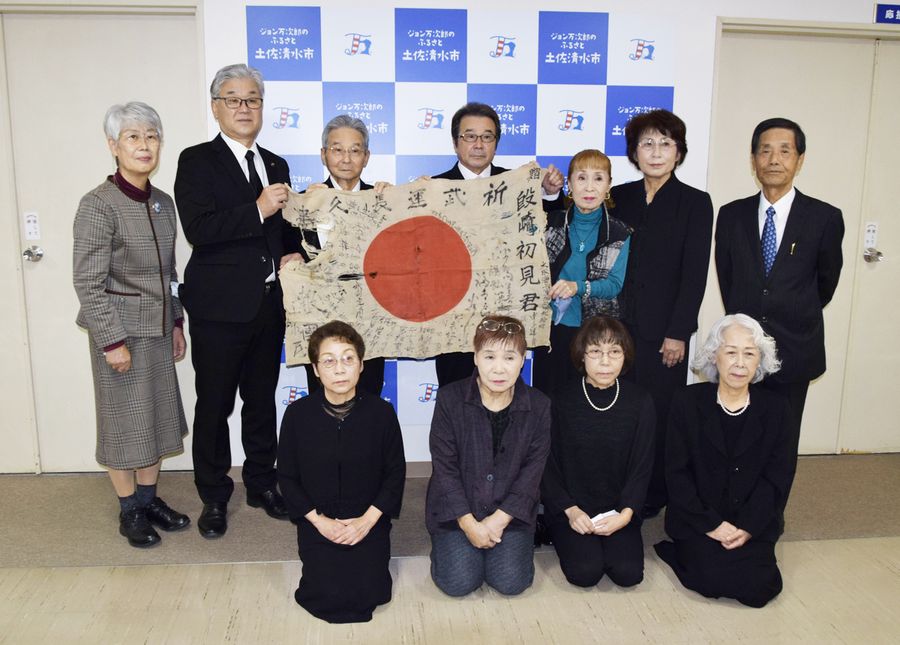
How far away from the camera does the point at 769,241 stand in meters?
2.83

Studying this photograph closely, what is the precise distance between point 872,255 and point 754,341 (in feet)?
6.39

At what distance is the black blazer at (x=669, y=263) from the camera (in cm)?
282

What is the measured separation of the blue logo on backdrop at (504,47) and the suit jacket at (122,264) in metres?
1.73

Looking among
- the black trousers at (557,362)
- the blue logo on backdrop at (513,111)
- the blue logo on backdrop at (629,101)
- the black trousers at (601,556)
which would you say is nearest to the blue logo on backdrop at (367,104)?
the blue logo on backdrop at (513,111)

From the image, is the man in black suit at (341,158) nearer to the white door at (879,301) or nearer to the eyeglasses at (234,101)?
the eyeglasses at (234,101)

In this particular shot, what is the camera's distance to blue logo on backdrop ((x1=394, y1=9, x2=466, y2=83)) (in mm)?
3418

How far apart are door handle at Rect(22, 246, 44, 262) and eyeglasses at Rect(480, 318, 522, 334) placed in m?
2.46

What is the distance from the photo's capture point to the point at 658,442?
3.05 m

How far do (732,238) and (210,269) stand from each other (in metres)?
2.14

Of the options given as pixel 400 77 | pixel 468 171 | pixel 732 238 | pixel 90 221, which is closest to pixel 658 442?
pixel 732 238

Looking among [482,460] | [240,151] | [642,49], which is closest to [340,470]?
[482,460]

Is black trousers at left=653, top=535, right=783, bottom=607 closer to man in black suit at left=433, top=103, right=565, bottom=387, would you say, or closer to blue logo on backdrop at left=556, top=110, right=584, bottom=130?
man in black suit at left=433, top=103, right=565, bottom=387

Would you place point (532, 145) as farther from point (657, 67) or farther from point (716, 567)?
point (716, 567)

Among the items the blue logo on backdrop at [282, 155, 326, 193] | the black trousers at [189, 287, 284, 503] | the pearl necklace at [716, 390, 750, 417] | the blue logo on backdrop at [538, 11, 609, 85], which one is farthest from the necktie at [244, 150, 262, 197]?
Result: the pearl necklace at [716, 390, 750, 417]
